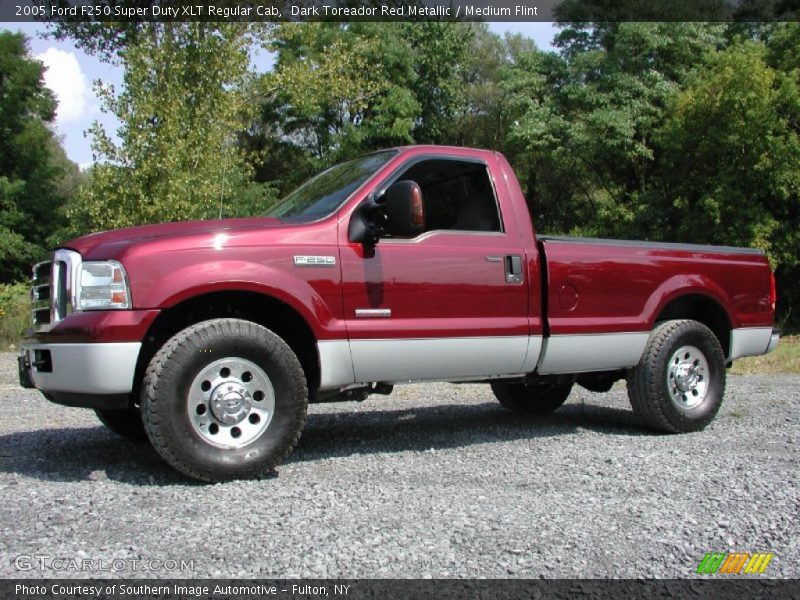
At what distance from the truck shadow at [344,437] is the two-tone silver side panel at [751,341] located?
1051mm

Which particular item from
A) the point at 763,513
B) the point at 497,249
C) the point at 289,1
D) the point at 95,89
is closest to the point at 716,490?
the point at 763,513

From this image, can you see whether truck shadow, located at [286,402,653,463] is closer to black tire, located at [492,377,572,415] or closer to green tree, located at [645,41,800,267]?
black tire, located at [492,377,572,415]

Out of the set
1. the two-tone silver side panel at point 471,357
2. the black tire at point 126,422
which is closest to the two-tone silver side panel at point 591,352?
the two-tone silver side panel at point 471,357


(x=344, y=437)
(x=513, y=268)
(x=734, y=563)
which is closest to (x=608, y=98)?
(x=513, y=268)

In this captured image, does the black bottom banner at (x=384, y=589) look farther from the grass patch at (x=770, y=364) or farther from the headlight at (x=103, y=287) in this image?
the grass patch at (x=770, y=364)

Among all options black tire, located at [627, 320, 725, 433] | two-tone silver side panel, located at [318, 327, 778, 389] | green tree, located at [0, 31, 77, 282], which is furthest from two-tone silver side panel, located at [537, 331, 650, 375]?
green tree, located at [0, 31, 77, 282]

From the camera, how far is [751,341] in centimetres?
682

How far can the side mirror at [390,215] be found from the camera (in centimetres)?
480

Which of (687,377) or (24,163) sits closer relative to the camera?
(687,377)

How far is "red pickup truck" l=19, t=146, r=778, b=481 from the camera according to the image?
14.2 ft

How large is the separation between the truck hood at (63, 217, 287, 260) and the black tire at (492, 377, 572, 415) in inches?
127

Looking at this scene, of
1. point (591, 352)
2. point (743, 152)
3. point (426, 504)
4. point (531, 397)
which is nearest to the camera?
point (426, 504)

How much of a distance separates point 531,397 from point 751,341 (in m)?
1.94

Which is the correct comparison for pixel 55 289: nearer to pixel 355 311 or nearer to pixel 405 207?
pixel 355 311
